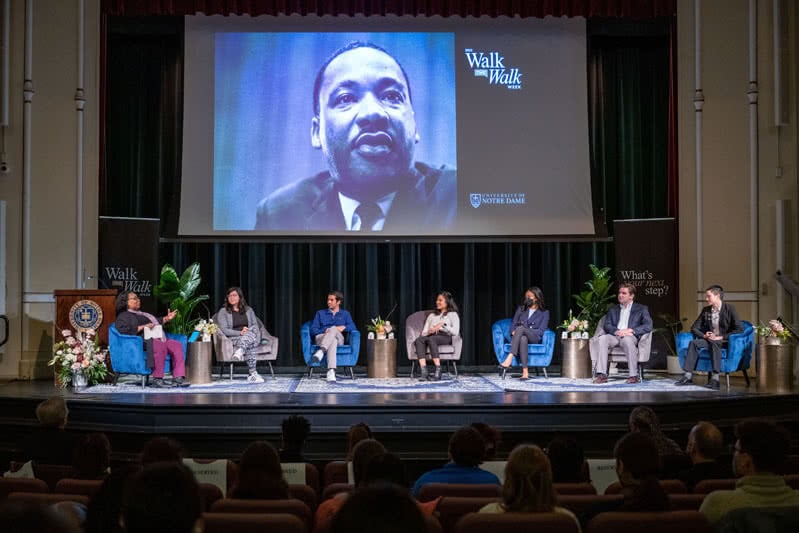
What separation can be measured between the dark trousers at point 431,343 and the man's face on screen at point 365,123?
1.66 metres

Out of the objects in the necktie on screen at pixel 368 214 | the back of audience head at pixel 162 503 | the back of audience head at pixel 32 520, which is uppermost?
the necktie on screen at pixel 368 214

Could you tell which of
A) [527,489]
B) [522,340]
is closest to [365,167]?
[522,340]

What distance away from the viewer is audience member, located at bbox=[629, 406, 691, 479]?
364 centimetres

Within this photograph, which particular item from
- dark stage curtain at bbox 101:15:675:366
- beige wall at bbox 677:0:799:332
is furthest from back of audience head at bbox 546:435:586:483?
dark stage curtain at bbox 101:15:675:366

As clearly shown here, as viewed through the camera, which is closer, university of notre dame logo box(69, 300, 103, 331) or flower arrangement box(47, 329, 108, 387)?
flower arrangement box(47, 329, 108, 387)

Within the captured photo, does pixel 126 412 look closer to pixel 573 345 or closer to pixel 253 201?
pixel 253 201

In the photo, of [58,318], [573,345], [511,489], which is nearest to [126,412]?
[58,318]

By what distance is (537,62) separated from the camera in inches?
378

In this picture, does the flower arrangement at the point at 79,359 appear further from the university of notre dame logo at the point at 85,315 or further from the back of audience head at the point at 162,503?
the back of audience head at the point at 162,503

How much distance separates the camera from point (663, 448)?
3785 mm

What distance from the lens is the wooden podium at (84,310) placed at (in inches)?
324

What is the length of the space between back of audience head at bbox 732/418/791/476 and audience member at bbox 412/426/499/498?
843 millimetres

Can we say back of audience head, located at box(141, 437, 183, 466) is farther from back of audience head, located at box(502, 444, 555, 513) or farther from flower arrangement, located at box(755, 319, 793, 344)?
flower arrangement, located at box(755, 319, 793, 344)

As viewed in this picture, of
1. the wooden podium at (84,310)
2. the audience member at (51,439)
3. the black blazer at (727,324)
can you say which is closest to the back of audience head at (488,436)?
the audience member at (51,439)
